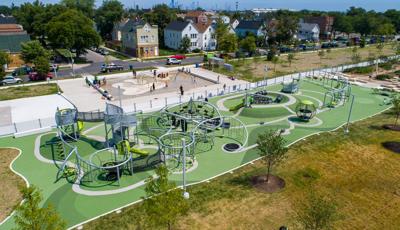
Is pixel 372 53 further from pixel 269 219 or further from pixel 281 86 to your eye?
pixel 269 219

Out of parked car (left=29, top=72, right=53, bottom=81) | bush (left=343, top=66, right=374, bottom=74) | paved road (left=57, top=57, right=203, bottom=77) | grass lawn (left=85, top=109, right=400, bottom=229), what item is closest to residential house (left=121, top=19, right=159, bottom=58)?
paved road (left=57, top=57, right=203, bottom=77)

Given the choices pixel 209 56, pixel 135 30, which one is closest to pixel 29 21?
pixel 135 30

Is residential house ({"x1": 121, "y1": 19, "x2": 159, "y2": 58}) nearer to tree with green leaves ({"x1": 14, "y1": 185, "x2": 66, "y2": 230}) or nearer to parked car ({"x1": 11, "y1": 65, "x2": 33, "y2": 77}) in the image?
parked car ({"x1": 11, "y1": 65, "x2": 33, "y2": 77})

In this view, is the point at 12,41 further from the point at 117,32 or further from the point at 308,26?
the point at 308,26

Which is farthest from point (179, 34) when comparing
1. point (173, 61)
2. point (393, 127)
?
point (393, 127)

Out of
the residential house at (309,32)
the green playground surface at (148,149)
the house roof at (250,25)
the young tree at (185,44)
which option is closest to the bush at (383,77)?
the green playground surface at (148,149)

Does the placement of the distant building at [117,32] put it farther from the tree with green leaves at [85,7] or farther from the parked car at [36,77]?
the parked car at [36,77]

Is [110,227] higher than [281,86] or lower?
lower
